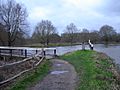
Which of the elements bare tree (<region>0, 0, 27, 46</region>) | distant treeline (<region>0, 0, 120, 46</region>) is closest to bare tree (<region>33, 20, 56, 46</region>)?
distant treeline (<region>0, 0, 120, 46</region>)

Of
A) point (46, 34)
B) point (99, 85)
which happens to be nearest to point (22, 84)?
point (99, 85)

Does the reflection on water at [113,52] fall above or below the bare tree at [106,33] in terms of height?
below

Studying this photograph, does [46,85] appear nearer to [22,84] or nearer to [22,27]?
[22,84]

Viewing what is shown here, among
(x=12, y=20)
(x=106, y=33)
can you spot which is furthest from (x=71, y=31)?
(x=12, y=20)

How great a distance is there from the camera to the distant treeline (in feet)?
196

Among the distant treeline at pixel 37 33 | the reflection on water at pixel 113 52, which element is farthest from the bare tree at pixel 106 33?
the reflection on water at pixel 113 52

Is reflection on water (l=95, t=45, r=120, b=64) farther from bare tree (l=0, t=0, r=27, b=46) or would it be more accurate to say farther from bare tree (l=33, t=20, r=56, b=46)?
bare tree (l=33, t=20, r=56, b=46)

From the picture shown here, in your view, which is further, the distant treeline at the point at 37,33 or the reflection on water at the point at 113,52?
the distant treeline at the point at 37,33

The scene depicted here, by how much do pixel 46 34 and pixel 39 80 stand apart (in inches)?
3911

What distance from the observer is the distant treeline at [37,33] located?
5959cm

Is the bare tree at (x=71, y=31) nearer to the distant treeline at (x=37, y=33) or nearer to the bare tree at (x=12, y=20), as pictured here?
the distant treeline at (x=37, y=33)

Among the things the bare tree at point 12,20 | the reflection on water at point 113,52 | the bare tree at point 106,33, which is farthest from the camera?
the bare tree at point 106,33

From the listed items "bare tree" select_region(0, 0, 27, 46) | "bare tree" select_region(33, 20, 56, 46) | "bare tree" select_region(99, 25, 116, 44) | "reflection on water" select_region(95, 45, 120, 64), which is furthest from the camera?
"bare tree" select_region(99, 25, 116, 44)

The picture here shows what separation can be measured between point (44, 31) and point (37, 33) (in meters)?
3.01
